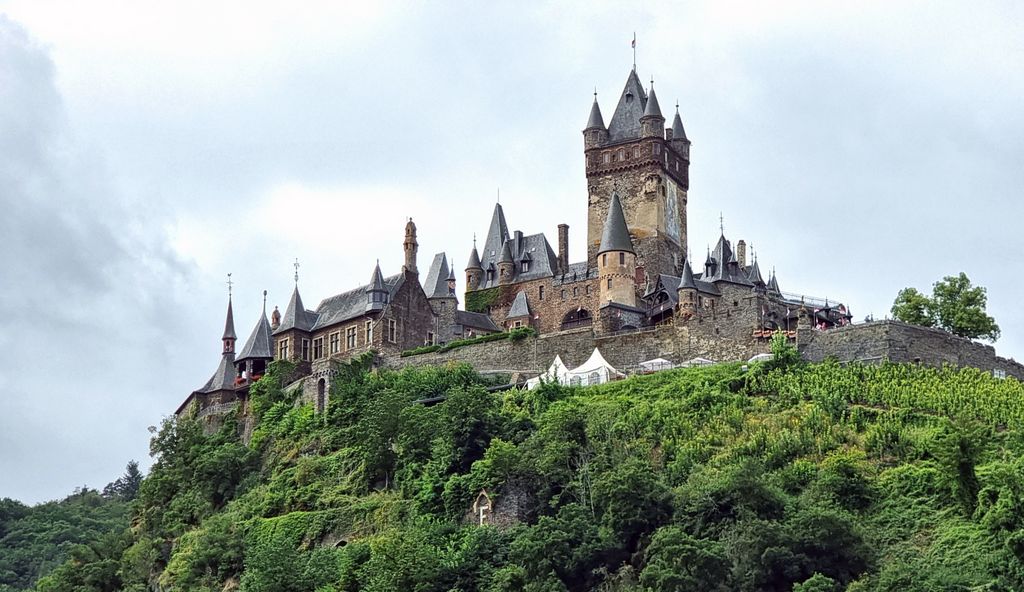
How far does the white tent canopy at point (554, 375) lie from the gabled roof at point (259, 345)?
49.7 feet

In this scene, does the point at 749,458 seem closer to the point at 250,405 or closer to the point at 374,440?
the point at 374,440

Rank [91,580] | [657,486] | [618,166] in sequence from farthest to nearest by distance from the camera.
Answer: [618,166] < [91,580] < [657,486]

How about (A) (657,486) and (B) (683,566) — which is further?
(A) (657,486)

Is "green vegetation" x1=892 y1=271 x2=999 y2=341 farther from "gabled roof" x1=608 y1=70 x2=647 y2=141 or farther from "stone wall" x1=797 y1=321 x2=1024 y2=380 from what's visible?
"gabled roof" x1=608 y1=70 x2=647 y2=141

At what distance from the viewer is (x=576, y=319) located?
90812 millimetres

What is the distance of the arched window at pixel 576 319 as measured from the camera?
295 feet

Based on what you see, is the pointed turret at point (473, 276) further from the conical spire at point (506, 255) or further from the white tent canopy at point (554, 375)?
the white tent canopy at point (554, 375)

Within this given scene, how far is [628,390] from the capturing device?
75.5 meters

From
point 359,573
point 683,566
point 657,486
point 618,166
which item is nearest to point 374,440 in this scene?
point 359,573

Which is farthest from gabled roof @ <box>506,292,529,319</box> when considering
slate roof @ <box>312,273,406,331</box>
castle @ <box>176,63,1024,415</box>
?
slate roof @ <box>312,273,406,331</box>

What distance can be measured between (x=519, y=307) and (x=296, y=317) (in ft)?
36.4

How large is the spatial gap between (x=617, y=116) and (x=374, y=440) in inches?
1255

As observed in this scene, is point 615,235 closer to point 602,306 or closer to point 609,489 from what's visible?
point 602,306

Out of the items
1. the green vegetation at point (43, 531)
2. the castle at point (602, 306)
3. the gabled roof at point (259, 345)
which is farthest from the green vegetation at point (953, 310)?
the green vegetation at point (43, 531)
